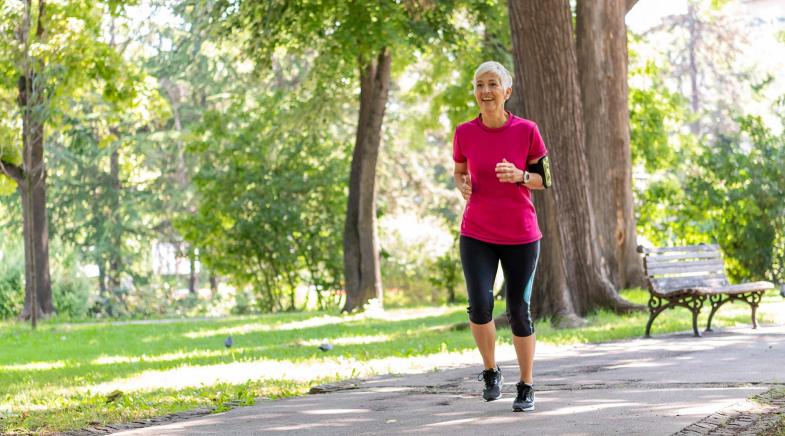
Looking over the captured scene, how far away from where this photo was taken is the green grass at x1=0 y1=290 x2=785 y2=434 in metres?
9.84

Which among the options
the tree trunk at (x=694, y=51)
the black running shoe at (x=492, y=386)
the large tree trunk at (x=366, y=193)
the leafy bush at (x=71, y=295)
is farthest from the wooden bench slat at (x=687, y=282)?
the tree trunk at (x=694, y=51)

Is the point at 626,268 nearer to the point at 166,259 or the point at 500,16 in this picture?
the point at 500,16

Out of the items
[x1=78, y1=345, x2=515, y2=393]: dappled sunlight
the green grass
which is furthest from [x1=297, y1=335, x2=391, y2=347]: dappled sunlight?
[x1=78, y1=345, x2=515, y2=393]: dappled sunlight

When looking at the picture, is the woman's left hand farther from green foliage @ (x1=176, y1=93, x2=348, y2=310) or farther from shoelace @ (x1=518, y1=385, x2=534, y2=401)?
green foliage @ (x1=176, y1=93, x2=348, y2=310)

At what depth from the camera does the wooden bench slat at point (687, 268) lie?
47.6ft

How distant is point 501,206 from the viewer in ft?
25.4

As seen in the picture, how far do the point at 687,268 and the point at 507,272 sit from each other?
7.61 metres

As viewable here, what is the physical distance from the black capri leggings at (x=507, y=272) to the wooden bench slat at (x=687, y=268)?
686 centimetres

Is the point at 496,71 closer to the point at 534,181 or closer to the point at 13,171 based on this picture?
the point at 534,181

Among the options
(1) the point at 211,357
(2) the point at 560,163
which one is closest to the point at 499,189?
(1) the point at 211,357

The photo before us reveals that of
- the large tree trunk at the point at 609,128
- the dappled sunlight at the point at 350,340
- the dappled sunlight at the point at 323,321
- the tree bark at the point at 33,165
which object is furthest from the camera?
the tree bark at the point at 33,165

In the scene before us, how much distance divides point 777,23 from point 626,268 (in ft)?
119

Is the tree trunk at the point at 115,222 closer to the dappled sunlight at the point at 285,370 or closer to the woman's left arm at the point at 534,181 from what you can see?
the dappled sunlight at the point at 285,370

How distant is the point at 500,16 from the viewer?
25938 millimetres
